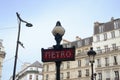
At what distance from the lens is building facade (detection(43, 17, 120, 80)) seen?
58875 millimetres

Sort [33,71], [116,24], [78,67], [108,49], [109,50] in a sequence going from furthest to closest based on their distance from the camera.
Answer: [33,71], [78,67], [116,24], [108,49], [109,50]

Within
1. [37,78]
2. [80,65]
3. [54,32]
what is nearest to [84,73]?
[80,65]

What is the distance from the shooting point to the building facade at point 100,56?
193ft

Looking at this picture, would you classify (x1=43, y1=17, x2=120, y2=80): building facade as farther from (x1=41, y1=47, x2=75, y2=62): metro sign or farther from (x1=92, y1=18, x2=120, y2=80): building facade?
(x1=41, y1=47, x2=75, y2=62): metro sign

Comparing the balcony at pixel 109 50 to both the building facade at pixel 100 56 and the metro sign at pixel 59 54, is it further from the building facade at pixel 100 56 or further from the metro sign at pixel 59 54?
the metro sign at pixel 59 54

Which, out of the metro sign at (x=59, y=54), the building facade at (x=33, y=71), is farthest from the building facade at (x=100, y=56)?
the metro sign at (x=59, y=54)

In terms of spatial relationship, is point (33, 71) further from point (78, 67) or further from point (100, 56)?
point (100, 56)

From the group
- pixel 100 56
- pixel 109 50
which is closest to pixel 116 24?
pixel 109 50

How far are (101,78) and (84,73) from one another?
461cm

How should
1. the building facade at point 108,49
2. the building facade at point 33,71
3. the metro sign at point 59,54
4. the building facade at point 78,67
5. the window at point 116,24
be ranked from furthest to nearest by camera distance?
the building facade at point 33,71
the building facade at point 78,67
the window at point 116,24
the building facade at point 108,49
the metro sign at point 59,54

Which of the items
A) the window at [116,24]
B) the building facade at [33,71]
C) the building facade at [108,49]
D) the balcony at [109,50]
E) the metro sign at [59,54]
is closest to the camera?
the metro sign at [59,54]

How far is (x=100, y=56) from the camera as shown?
6203 centimetres

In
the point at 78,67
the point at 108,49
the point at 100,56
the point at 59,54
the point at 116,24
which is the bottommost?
the point at 59,54

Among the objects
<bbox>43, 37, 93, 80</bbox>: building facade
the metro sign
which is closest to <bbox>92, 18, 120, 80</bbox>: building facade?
<bbox>43, 37, 93, 80</bbox>: building facade
